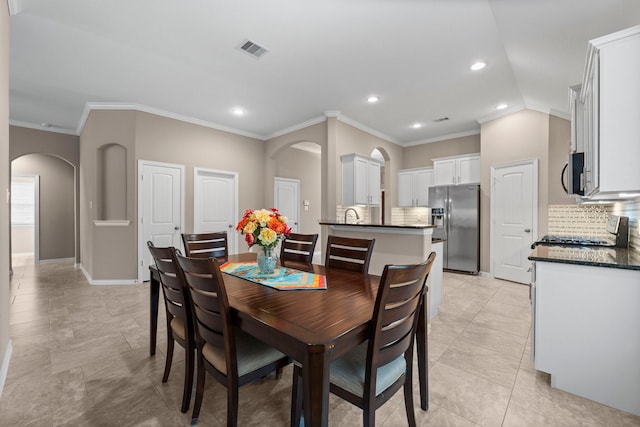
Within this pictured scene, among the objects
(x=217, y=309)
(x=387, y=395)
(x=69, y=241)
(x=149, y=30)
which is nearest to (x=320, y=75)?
(x=149, y=30)

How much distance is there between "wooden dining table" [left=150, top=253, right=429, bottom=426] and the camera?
0.97 m

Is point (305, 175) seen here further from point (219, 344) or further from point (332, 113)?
point (219, 344)

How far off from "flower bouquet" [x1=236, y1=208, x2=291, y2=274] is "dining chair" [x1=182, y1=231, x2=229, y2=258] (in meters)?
0.88

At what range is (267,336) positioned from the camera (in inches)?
45.2

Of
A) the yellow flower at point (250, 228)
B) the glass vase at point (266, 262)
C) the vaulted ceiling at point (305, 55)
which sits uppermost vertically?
the vaulted ceiling at point (305, 55)

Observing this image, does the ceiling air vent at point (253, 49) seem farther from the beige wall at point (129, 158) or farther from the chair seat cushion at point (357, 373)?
the chair seat cushion at point (357, 373)

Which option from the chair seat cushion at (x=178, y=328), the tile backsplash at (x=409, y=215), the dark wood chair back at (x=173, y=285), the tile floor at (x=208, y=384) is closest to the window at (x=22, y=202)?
the tile floor at (x=208, y=384)

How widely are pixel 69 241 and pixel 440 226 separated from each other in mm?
8245

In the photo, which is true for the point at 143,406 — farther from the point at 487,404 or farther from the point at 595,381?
the point at 595,381

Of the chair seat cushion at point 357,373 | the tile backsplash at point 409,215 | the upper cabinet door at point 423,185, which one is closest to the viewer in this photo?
the chair seat cushion at point 357,373

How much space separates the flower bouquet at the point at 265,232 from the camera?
1866mm

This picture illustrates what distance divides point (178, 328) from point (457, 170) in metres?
5.34

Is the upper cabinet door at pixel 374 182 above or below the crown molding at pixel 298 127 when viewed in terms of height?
below

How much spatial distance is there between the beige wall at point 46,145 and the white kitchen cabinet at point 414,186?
6.77 m
